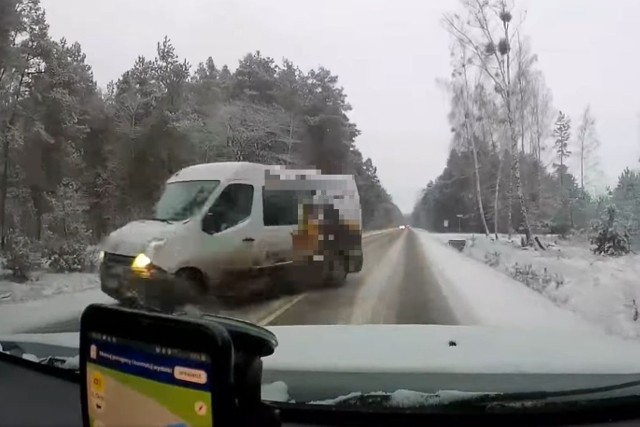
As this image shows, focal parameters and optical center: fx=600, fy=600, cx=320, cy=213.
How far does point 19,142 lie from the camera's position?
4.95 meters

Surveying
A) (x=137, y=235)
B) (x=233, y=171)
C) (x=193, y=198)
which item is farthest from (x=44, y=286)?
(x=233, y=171)

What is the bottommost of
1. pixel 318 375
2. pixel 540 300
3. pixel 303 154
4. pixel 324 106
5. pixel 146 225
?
pixel 318 375

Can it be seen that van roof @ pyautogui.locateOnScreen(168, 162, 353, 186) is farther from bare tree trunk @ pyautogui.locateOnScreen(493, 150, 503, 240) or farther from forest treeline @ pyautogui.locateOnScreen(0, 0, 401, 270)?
bare tree trunk @ pyautogui.locateOnScreen(493, 150, 503, 240)

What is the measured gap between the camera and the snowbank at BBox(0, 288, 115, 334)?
4172mm

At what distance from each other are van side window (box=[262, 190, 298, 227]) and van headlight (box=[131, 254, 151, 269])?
856 mm

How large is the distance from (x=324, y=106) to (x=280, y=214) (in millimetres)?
894

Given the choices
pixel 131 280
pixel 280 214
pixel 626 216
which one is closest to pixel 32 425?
pixel 131 280

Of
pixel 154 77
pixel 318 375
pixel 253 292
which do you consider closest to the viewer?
pixel 318 375

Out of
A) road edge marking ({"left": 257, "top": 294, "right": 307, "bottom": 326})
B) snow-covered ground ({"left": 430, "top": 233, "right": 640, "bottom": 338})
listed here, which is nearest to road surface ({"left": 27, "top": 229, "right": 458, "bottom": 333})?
road edge marking ({"left": 257, "top": 294, "right": 307, "bottom": 326})

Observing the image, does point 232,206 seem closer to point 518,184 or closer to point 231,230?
point 231,230

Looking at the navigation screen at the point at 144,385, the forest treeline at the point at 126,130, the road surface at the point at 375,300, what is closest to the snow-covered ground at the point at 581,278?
the road surface at the point at 375,300

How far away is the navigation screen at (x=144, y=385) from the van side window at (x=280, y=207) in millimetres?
2215

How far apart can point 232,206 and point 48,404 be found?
5.23 ft

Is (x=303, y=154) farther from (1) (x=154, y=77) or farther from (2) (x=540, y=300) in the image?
(2) (x=540, y=300)
